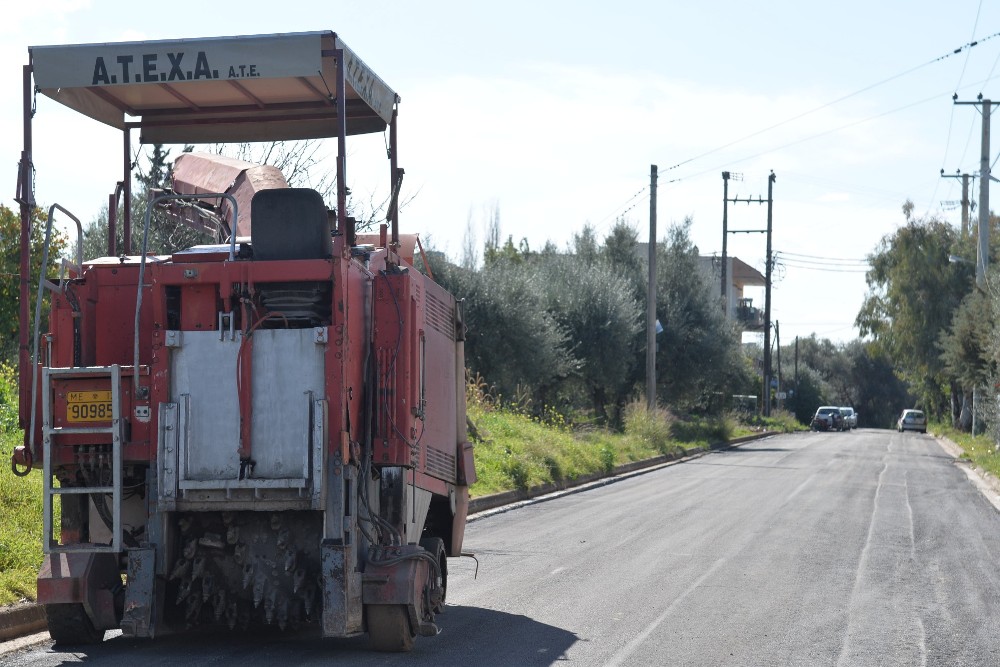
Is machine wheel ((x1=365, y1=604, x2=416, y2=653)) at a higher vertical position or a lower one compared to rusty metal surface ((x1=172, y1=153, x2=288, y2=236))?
lower

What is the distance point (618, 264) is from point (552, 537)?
32838mm

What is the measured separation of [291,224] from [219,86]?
2177 mm

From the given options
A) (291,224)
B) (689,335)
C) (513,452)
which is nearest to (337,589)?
(291,224)

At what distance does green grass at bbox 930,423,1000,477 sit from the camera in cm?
2880

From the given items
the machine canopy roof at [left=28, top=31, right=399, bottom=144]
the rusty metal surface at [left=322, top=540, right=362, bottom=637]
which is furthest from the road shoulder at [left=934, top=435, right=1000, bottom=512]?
the rusty metal surface at [left=322, top=540, right=362, bottom=637]

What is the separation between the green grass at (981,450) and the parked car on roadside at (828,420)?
1550cm

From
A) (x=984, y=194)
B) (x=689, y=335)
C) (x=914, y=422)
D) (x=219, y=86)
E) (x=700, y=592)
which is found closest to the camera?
(x=219, y=86)

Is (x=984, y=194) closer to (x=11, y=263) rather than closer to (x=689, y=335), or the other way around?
(x=689, y=335)

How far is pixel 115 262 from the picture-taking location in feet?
24.8

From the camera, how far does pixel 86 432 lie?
6.82 meters

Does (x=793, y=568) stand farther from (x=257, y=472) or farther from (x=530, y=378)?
(x=530, y=378)

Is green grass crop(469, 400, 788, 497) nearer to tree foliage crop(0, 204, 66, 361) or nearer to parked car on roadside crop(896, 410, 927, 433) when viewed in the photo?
tree foliage crop(0, 204, 66, 361)

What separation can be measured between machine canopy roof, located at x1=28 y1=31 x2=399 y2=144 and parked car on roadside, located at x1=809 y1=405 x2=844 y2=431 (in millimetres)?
62866

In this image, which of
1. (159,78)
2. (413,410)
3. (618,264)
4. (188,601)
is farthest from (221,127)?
(618,264)
